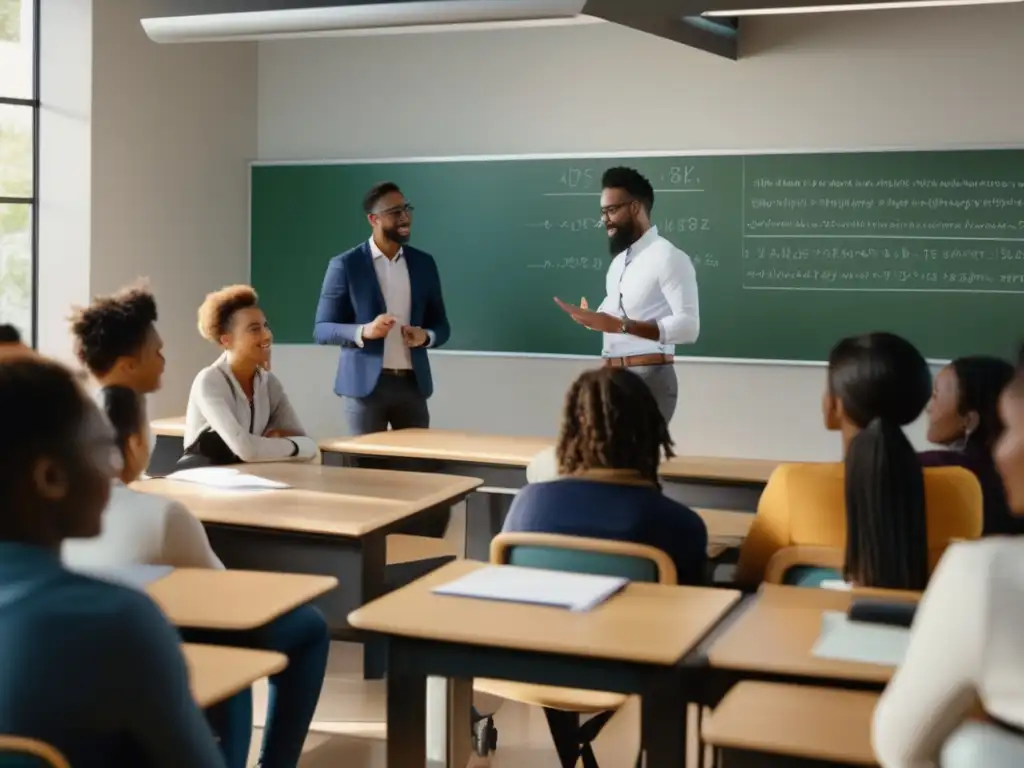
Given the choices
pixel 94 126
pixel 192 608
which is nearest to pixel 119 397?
pixel 192 608

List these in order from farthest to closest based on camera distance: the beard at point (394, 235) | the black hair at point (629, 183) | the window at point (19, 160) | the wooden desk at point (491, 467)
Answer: the window at point (19, 160) < the beard at point (394, 235) < the black hair at point (629, 183) < the wooden desk at point (491, 467)

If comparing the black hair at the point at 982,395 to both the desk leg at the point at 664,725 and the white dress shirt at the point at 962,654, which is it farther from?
the white dress shirt at the point at 962,654

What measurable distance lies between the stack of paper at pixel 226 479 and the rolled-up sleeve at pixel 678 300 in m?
1.82

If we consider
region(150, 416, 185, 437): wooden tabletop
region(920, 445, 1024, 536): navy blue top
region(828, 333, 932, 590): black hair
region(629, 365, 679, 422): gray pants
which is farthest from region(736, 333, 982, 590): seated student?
region(150, 416, 185, 437): wooden tabletop

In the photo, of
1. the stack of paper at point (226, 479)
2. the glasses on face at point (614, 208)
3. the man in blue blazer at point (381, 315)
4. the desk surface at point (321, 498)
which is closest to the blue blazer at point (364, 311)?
the man in blue blazer at point (381, 315)

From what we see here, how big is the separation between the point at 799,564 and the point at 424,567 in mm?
1488

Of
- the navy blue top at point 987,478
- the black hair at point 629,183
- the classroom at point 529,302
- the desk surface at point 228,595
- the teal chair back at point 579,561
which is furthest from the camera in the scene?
the black hair at point 629,183

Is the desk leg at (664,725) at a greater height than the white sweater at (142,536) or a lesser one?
lesser

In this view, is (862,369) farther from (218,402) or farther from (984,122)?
(984,122)

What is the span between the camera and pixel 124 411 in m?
2.76

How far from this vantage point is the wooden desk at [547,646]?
202 cm

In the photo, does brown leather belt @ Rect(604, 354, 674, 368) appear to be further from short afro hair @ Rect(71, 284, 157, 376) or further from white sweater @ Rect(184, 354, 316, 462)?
short afro hair @ Rect(71, 284, 157, 376)

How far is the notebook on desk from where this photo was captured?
2275 millimetres

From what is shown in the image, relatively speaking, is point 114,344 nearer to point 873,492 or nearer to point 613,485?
point 613,485
